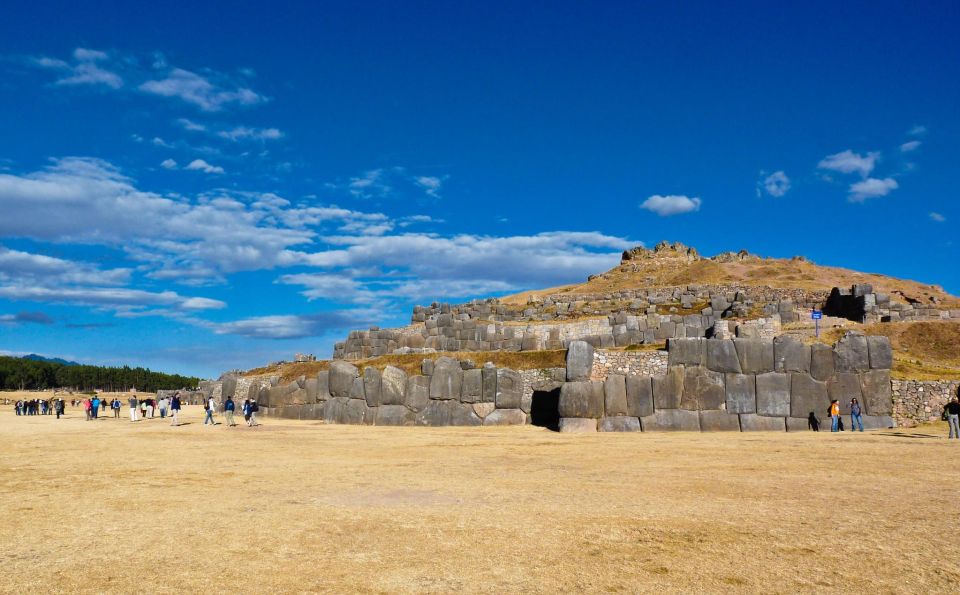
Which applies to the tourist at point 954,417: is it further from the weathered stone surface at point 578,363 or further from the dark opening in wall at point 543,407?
the dark opening in wall at point 543,407

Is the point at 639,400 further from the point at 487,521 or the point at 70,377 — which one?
the point at 70,377

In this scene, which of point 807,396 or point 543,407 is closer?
point 807,396

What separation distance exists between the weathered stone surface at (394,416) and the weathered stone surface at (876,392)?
16.8 meters

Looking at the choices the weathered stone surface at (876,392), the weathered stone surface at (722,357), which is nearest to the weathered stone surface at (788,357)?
the weathered stone surface at (722,357)

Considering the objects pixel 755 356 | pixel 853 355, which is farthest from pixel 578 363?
pixel 853 355

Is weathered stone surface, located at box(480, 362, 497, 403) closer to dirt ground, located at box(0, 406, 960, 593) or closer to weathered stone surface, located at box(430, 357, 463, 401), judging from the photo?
weathered stone surface, located at box(430, 357, 463, 401)

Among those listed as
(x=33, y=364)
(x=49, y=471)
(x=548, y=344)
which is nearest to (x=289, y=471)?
(x=49, y=471)

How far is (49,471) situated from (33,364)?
11624 centimetres

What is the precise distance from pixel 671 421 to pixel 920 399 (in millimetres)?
8882

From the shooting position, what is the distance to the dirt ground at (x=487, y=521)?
6.51 metres

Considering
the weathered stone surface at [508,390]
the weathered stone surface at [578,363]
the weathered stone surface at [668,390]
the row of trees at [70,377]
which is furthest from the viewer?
the row of trees at [70,377]

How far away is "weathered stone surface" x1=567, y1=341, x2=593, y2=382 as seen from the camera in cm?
2531

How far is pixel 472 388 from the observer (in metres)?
27.6

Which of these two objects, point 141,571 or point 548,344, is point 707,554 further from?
point 548,344
